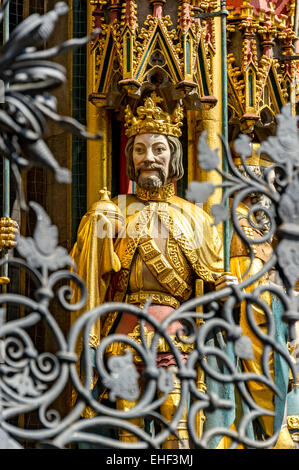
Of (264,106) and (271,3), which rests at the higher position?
(271,3)

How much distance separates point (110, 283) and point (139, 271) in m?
0.18

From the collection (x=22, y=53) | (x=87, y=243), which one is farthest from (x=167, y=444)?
(x=22, y=53)

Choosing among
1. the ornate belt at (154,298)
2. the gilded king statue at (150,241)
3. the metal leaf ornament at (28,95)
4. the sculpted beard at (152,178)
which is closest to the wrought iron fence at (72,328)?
the metal leaf ornament at (28,95)

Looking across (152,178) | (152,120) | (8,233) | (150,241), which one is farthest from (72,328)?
(152,120)

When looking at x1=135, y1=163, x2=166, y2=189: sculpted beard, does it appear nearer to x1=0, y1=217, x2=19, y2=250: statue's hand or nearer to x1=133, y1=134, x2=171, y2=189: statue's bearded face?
x1=133, y1=134, x2=171, y2=189: statue's bearded face

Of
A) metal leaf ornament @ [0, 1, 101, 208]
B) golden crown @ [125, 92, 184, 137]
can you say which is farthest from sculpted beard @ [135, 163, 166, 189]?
metal leaf ornament @ [0, 1, 101, 208]

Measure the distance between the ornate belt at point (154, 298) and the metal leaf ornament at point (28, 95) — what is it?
3193 millimetres

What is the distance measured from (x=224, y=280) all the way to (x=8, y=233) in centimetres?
115

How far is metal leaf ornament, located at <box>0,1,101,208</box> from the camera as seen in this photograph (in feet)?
17.2

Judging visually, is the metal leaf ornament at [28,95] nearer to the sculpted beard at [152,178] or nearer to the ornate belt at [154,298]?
the ornate belt at [154,298]

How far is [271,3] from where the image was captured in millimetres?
9625

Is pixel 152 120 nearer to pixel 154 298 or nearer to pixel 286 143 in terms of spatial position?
pixel 154 298
